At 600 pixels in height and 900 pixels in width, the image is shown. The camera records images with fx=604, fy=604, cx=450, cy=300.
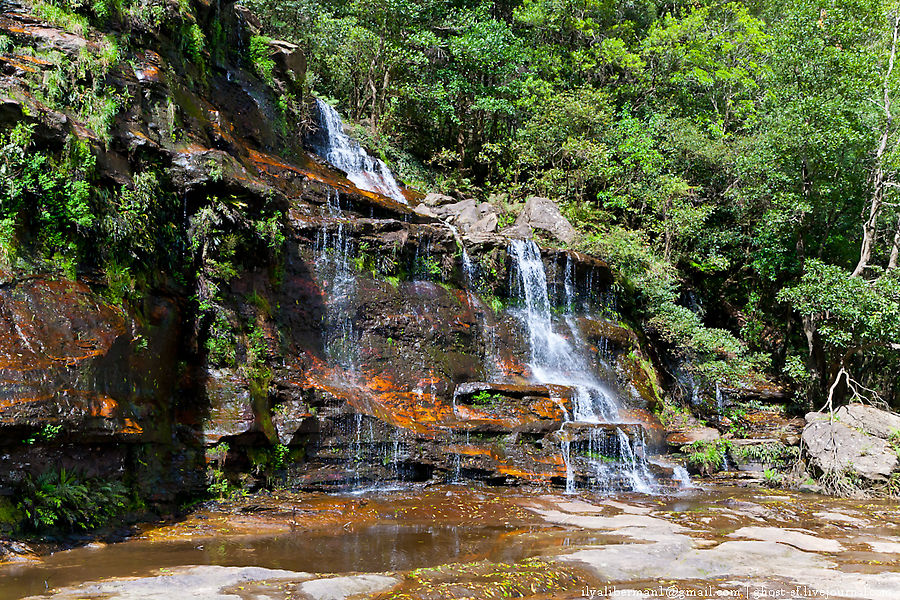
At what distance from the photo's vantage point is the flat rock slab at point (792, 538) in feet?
20.7

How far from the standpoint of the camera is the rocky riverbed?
4617mm

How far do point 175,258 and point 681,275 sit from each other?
1636 centimetres

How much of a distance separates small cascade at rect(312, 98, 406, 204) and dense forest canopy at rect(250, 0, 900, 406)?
2.26m

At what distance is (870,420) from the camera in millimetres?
12125

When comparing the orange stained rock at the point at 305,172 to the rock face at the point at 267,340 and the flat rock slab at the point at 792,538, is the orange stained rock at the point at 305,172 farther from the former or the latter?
the flat rock slab at the point at 792,538

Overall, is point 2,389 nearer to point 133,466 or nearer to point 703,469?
point 133,466

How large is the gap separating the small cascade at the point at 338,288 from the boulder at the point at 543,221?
6.12 m

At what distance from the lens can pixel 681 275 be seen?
20.3m

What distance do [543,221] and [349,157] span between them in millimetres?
6249

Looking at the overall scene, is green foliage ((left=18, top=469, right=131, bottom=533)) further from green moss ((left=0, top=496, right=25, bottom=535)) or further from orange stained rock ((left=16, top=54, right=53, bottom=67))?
orange stained rock ((left=16, top=54, right=53, bottom=67))

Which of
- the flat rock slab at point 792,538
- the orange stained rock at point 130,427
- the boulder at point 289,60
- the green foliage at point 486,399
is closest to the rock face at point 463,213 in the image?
the boulder at point 289,60

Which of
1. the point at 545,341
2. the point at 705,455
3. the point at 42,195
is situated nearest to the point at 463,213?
the point at 545,341

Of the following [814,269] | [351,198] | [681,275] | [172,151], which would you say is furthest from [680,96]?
[172,151]

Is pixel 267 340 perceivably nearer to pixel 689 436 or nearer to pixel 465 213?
pixel 689 436
